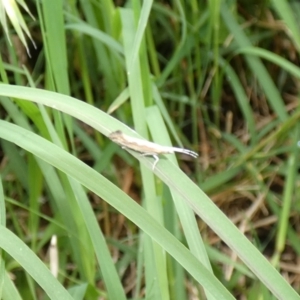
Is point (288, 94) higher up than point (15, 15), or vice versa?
point (15, 15)

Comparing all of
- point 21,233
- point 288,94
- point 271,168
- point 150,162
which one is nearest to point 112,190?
point 150,162

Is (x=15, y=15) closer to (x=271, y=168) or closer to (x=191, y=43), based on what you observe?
(x=191, y=43)

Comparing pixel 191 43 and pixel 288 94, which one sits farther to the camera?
pixel 288 94

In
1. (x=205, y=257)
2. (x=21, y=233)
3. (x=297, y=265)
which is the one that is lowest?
(x=297, y=265)

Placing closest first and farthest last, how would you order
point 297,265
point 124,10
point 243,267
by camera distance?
point 124,10 → point 243,267 → point 297,265

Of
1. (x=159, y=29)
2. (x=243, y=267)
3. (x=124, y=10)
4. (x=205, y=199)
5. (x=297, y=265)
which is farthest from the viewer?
(x=159, y=29)

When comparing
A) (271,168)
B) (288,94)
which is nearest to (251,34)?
(288,94)
